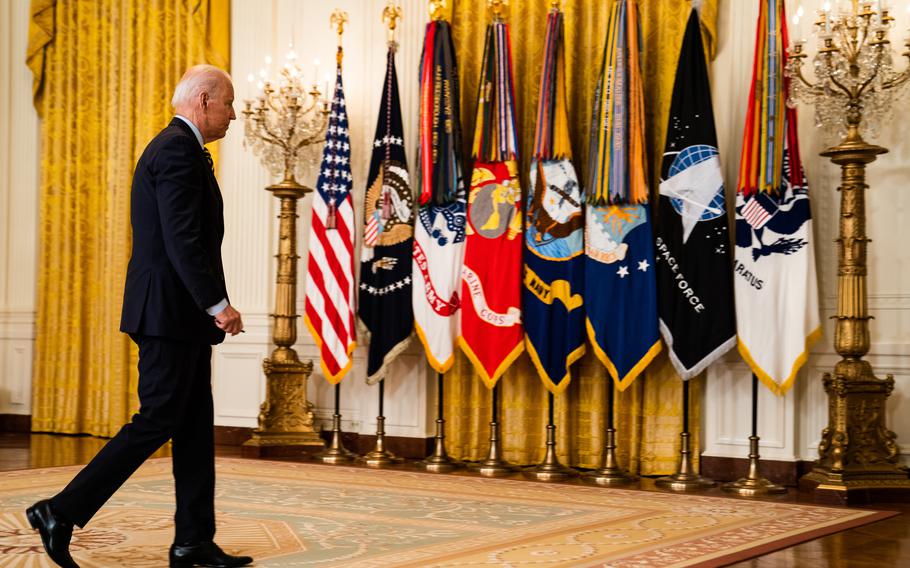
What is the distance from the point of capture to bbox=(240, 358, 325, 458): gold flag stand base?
276 inches

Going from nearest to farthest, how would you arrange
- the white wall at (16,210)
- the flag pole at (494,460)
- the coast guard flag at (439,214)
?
the flag pole at (494,460)
the coast guard flag at (439,214)
the white wall at (16,210)

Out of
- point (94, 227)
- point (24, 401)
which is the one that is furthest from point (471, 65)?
point (24, 401)

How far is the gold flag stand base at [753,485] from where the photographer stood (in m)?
5.58

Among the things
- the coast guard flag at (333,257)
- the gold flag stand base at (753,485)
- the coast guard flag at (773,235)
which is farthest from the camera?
the coast guard flag at (333,257)

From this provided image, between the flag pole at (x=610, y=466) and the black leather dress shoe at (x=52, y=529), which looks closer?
the black leather dress shoe at (x=52, y=529)

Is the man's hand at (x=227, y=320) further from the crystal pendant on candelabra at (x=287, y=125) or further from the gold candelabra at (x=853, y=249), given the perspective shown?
the crystal pendant on candelabra at (x=287, y=125)

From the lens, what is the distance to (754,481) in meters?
5.62

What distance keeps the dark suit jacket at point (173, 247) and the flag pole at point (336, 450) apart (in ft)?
11.7

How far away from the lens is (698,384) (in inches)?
246

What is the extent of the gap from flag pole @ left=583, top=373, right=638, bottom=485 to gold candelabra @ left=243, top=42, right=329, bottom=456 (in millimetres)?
1937

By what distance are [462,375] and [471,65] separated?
201 centimetres

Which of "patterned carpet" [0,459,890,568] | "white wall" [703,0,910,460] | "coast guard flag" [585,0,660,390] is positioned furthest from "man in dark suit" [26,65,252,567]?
"white wall" [703,0,910,460]

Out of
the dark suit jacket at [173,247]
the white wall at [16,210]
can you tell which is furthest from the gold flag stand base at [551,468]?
the white wall at [16,210]

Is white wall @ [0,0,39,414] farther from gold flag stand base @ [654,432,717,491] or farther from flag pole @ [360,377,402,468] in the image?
gold flag stand base @ [654,432,717,491]
